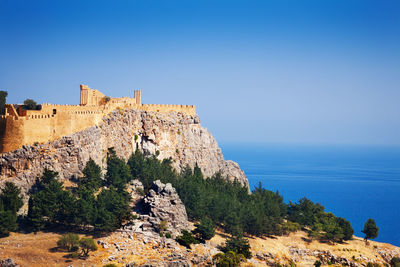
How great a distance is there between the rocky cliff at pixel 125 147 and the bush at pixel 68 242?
16.1 m

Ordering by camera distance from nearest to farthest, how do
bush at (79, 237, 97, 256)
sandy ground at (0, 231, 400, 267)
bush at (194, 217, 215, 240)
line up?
1. sandy ground at (0, 231, 400, 267)
2. bush at (79, 237, 97, 256)
3. bush at (194, 217, 215, 240)

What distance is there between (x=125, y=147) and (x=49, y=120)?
21055mm

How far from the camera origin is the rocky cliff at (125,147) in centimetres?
6738

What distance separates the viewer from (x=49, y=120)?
71.8 m

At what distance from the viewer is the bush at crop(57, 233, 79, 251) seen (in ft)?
180

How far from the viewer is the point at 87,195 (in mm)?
65500

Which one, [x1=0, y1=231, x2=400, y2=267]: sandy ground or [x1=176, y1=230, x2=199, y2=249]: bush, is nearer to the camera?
[x1=0, y1=231, x2=400, y2=267]: sandy ground

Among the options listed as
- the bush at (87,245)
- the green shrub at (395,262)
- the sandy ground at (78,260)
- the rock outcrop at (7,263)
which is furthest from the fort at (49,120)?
the green shrub at (395,262)

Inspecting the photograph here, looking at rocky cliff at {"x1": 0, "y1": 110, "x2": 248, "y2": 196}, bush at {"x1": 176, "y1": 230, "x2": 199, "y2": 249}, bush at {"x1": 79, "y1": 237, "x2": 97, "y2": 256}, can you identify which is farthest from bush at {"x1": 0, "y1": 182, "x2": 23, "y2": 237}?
bush at {"x1": 176, "y1": 230, "x2": 199, "y2": 249}

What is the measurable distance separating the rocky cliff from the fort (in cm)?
137

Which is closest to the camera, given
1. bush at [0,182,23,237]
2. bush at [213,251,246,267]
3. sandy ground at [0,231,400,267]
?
sandy ground at [0,231,400,267]

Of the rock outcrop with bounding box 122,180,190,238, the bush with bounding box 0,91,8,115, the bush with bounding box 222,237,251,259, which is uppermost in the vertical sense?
the bush with bounding box 0,91,8,115

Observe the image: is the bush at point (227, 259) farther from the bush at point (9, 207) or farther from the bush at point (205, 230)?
the bush at point (9, 207)

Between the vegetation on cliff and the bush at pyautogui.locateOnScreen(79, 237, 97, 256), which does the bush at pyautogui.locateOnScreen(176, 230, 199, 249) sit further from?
the bush at pyautogui.locateOnScreen(79, 237, 97, 256)
